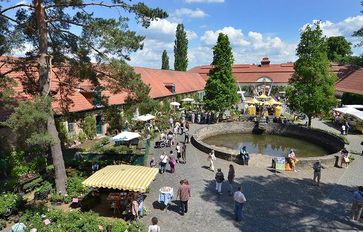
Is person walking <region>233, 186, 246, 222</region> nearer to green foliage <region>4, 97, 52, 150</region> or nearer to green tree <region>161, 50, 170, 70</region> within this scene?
green foliage <region>4, 97, 52, 150</region>

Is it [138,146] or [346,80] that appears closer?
[138,146]

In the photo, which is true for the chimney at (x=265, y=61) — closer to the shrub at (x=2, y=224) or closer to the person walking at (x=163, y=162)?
the person walking at (x=163, y=162)

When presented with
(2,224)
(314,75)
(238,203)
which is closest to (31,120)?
(2,224)

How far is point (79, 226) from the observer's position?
11977mm

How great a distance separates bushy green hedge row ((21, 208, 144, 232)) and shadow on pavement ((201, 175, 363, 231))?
4.63 meters

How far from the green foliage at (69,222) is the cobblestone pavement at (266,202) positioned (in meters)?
1.73

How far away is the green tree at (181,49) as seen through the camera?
216 feet

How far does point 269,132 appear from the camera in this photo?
33688mm

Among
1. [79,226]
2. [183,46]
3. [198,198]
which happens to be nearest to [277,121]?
[198,198]

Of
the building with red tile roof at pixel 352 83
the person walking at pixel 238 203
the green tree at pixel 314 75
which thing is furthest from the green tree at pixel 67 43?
the building with red tile roof at pixel 352 83

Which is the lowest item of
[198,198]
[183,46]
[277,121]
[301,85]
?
[198,198]

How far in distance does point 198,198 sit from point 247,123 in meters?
20.1

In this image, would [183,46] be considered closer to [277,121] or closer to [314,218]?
[277,121]

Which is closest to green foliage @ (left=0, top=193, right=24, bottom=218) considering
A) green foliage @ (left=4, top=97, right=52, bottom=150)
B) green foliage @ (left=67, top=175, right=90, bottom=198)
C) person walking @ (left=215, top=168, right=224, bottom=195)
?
green foliage @ (left=67, top=175, right=90, bottom=198)
